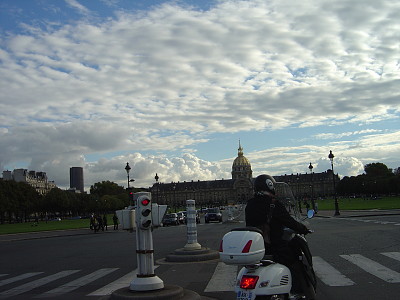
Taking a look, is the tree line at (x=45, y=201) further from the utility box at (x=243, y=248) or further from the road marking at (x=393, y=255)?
the utility box at (x=243, y=248)

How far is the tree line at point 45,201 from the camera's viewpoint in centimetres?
10131

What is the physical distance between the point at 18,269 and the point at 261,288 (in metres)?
12.3

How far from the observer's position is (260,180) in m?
6.08

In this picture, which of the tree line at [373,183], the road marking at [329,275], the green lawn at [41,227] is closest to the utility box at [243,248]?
the road marking at [329,275]

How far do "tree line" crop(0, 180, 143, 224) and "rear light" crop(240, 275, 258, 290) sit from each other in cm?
9625

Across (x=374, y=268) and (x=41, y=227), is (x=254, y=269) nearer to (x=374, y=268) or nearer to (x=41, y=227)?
(x=374, y=268)

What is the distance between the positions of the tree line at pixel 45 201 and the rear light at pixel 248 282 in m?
96.3

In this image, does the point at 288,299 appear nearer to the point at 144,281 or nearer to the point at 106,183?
the point at 144,281

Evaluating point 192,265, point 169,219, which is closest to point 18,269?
point 192,265

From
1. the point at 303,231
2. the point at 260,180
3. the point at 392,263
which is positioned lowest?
the point at 392,263

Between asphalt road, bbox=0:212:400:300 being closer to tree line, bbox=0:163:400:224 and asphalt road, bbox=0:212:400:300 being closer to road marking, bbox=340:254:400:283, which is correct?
road marking, bbox=340:254:400:283

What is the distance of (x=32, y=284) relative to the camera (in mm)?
11602

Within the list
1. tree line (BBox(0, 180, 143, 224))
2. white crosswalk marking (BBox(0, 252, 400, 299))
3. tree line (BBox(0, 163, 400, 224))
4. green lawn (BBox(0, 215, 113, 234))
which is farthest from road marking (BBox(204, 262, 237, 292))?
tree line (BBox(0, 180, 143, 224))

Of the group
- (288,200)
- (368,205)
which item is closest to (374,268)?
(288,200)
